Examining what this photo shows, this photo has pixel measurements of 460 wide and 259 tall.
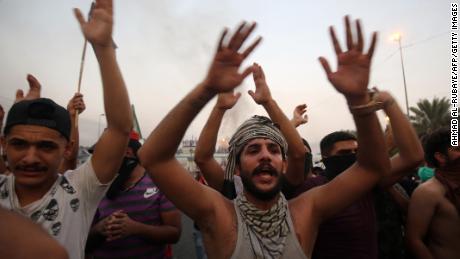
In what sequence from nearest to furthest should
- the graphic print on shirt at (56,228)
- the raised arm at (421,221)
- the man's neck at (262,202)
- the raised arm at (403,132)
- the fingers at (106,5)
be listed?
the graphic print on shirt at (56,228), the fingers at (106,5), the man's neck at (262,202), the raised arm at (403,132), the raised arm at (421,221)

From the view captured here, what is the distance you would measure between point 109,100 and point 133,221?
1255mm

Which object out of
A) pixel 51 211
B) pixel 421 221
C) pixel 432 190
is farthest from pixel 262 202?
pixel 432 190

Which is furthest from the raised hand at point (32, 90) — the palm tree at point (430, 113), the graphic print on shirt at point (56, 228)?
the palm tree at point (430, 113)

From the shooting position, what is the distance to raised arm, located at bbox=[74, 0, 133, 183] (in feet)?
6.51

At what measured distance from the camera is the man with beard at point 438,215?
287 cm

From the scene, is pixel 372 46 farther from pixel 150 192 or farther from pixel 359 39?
pixel 150 192

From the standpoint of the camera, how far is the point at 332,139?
10.7 feet

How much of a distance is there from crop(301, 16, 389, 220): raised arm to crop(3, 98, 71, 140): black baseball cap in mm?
1732

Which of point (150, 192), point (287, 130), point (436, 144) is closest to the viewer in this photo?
point (287, 130)

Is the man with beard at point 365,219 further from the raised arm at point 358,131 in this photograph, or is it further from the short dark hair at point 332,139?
the short dark hair at point 332,139

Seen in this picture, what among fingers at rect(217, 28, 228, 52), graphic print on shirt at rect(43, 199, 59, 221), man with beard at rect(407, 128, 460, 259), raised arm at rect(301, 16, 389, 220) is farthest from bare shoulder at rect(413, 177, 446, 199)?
graphic print on shirt at rect(43, 199, 59, 221)

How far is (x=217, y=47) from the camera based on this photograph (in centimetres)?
177

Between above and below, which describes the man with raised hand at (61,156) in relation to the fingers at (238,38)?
below

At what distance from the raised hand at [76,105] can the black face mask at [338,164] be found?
2631mm
